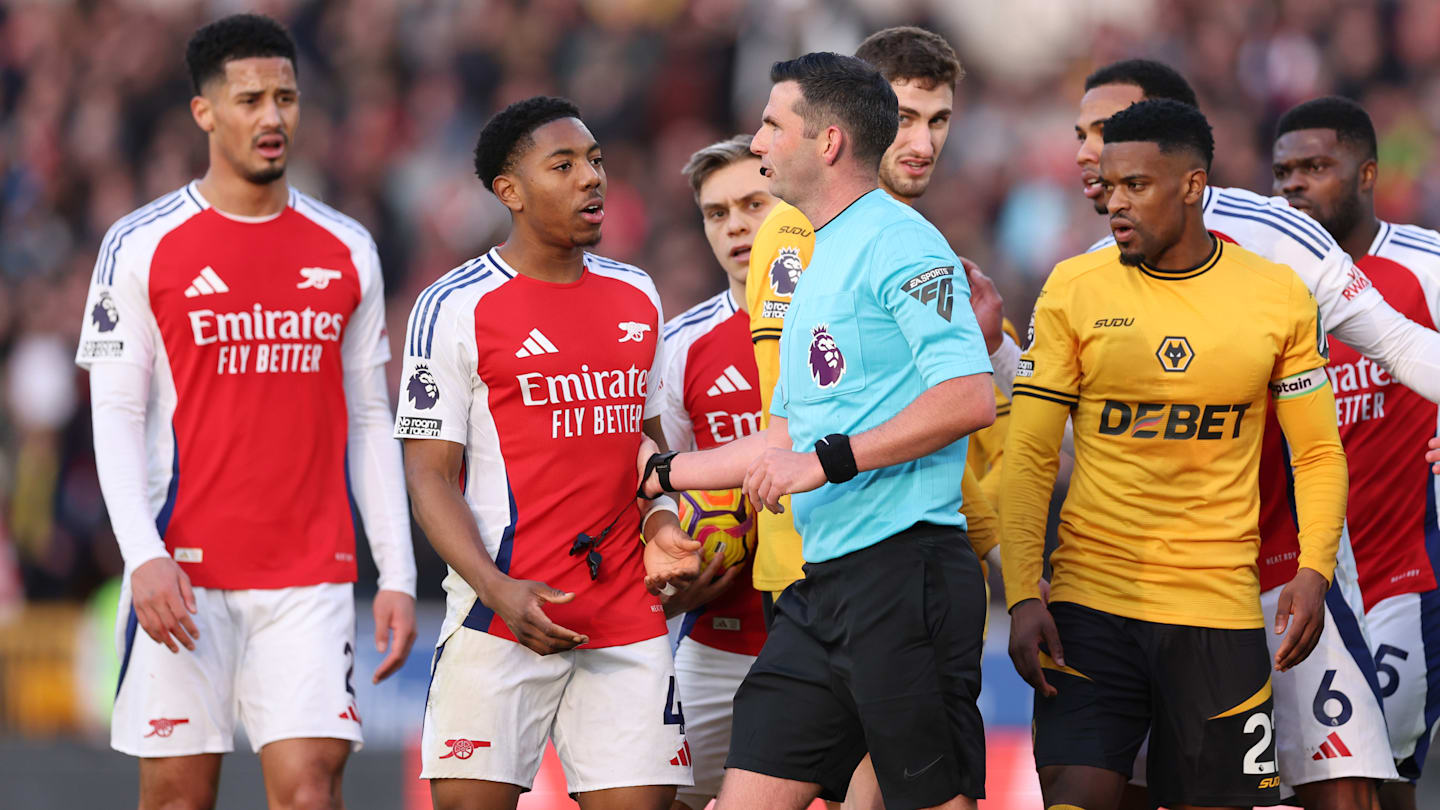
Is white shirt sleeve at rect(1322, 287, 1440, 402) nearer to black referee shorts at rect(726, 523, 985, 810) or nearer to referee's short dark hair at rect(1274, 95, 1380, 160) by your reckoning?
referee's short dark hair at rect(1274, 95, 1380, 160)

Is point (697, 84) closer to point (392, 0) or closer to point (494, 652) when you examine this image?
point (392, 0)

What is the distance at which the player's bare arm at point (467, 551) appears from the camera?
533 centimetres

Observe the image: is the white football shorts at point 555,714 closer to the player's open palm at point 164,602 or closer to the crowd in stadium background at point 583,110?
the player's open palm at point 164,602

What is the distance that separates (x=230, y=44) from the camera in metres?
6.27

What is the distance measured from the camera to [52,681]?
11.3m

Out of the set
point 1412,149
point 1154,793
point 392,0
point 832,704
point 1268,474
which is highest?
point 392,0

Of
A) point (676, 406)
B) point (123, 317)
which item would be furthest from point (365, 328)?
point (676, 406)

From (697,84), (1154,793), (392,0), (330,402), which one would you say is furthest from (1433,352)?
(392,0)

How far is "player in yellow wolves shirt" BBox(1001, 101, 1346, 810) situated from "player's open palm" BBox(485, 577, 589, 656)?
1404 mm

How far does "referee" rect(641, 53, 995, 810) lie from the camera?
464 cm

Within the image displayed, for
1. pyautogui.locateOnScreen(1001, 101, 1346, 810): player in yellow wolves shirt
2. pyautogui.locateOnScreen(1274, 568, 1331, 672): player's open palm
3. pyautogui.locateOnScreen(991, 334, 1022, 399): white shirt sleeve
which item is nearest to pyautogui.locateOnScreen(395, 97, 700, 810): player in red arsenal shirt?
pyautogui.locateOnScreen(1001, 101, 1346, 810): player in yellow wolves shirt

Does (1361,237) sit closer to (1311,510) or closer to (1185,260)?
(1185,260)

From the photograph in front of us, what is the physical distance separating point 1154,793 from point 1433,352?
5.56 ft

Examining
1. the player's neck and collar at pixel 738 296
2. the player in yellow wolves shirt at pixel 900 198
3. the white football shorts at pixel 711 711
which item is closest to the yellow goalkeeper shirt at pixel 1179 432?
the player in yellow wolves shirt at pixel 900 198
